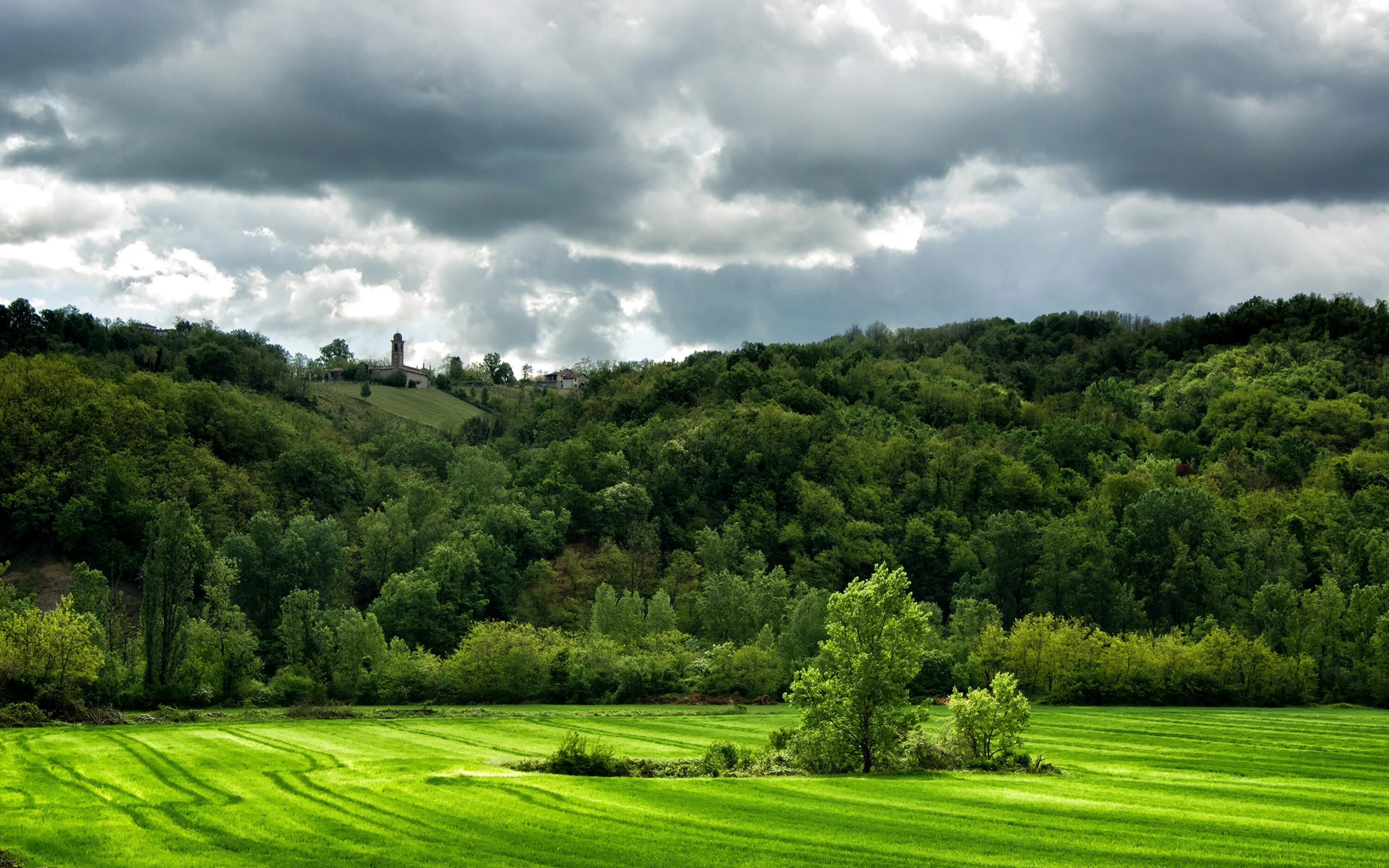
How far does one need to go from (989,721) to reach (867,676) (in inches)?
214

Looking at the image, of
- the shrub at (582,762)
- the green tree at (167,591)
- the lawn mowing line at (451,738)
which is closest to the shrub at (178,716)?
the green tree at (167,591)

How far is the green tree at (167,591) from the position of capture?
7269cm

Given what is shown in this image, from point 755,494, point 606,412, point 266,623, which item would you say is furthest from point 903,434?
point 266,623

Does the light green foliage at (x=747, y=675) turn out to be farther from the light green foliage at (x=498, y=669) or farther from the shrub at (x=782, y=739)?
the shrub at (x=782, y=739)

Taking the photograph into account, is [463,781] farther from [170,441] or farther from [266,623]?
[170,441]

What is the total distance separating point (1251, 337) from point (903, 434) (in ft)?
258

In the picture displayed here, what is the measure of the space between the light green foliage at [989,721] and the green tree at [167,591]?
56.4 m

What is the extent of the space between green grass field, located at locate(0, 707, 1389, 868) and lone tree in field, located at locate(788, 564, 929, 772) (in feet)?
8.14

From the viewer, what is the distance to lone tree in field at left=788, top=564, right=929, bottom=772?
40281mm

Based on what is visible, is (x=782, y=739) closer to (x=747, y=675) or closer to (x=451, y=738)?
(x=451, y=738)

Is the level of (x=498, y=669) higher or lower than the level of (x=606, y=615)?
lower

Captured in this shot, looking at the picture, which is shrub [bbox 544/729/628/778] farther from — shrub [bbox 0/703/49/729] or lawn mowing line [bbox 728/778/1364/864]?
shrub [bbox 0/703/49/729]

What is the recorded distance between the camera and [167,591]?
242 ft

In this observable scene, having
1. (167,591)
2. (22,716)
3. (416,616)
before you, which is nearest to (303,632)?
(416,616)
